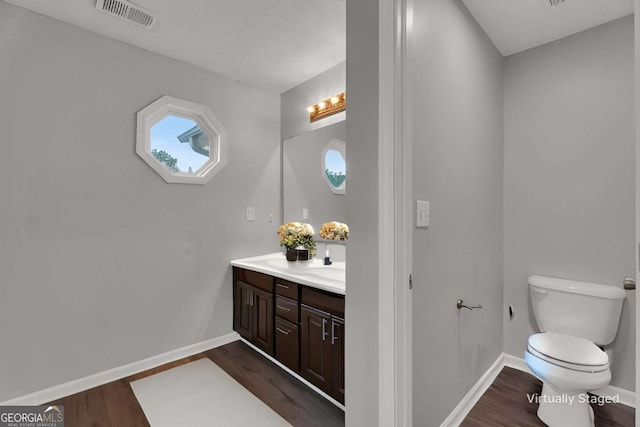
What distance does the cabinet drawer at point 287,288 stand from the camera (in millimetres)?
2012

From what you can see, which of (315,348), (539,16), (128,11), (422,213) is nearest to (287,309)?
(315,348)

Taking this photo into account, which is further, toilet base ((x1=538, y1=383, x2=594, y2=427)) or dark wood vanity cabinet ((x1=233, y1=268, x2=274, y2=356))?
dark wood vanity cabinet ((x1=233, y1=268, x2=274, y2=356))

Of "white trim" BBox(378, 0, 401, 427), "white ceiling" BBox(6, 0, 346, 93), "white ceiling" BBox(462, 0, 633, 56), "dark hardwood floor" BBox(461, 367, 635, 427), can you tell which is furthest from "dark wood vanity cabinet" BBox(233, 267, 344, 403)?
"white ceiling" BBox(462, 0, 633, 56)

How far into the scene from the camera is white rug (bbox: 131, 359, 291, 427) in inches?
66.1

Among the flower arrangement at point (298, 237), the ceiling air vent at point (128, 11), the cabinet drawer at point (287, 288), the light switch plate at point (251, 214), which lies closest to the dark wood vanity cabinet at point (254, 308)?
the cabinet drawer at point (287, 288)

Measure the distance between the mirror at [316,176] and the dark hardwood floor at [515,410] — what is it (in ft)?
4.84

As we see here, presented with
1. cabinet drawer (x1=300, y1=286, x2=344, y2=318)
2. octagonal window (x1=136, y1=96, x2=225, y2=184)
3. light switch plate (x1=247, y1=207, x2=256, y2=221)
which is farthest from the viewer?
light switch plate (x1=247, y1=207, x2=256, y2=221)

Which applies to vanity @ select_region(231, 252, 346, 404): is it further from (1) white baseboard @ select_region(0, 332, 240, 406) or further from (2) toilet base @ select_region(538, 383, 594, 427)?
(2) toilet base @ select_region(538, 383, 594, 427)

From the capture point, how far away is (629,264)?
1777mm

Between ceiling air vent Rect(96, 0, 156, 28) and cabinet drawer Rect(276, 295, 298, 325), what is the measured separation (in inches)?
81.5

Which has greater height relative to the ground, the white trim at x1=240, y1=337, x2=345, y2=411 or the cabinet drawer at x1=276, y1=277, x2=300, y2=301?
the cabinet drawer at x1=276, y1=277, x2=300, y2=301

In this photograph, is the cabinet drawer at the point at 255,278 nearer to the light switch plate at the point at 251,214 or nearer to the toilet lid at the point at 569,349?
the light switch plate at the point at 251,214

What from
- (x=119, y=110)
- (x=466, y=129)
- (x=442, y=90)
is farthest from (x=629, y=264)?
(x=119, y=110)

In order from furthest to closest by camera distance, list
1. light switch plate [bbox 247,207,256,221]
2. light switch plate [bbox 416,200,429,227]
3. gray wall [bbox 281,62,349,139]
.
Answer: light switch plate [bbox 247,207,256,221] → gray wall [bbox 281,62,349,139] → light switch plate [bbox 416,200,429,227]
